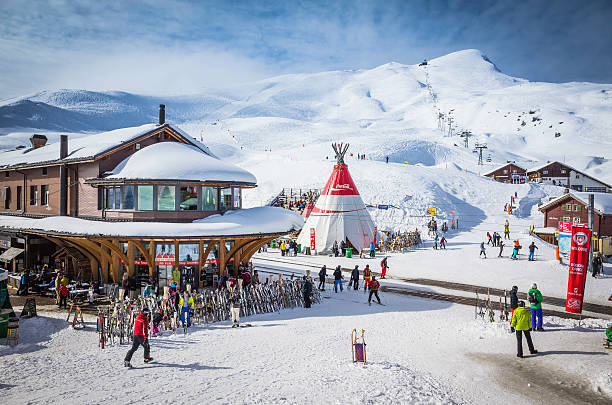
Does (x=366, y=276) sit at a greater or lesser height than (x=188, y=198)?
lesser

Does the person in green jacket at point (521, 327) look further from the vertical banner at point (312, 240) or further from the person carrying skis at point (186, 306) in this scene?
the vertical banner at point (312, 240)

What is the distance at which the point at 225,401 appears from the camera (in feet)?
28.6

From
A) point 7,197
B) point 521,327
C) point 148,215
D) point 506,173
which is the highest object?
point 506,173

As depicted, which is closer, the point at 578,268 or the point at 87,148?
the point at 578,268

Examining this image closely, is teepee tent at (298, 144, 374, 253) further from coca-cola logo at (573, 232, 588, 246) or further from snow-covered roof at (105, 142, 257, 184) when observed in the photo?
coca-cola logo at (573, 232, 588, 246)

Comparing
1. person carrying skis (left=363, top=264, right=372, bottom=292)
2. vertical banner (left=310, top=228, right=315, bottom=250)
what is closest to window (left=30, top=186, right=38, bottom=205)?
vertical banner (left=310, top=228, right=315, bottom=250)

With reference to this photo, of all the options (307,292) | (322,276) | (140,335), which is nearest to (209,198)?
(307,292)

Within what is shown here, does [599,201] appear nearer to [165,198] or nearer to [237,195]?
[237,195]

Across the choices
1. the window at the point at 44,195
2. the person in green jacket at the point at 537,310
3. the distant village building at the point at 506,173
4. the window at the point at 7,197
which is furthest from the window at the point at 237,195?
the distant village building at the point at 506,173

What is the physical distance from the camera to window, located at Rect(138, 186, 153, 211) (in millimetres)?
19000

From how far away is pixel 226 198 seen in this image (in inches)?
819

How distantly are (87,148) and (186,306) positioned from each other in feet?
39.9

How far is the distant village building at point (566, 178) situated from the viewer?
72438mm

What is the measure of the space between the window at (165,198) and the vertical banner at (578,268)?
1646 cm
